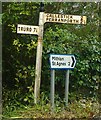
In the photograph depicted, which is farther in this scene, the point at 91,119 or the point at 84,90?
the point at 84,90

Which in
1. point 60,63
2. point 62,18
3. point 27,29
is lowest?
point 60,63

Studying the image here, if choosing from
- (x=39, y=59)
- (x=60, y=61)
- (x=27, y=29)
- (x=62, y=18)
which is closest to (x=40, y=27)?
(x=27, y=29)

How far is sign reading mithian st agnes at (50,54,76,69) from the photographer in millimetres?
4227

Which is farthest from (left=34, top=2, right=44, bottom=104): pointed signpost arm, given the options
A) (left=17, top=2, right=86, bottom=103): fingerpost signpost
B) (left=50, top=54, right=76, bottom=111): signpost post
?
(left=50, top=54, right=76, bottom=111): signpost post

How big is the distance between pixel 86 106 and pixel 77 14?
1.46m

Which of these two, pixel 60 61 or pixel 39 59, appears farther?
pixel 39 59

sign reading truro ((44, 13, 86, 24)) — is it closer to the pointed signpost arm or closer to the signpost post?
the pointed signpost arm

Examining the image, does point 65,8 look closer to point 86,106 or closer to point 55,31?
point 55,31

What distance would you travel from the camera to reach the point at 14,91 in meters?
4.61

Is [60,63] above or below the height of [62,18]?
below

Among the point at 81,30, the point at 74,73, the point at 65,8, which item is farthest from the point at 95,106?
the point at 65,8

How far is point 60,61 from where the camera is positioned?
4.25 meters

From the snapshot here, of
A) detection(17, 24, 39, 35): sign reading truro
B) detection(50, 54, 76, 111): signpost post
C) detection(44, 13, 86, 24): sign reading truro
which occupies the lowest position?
detection(50, 54, 76, 111): signpost post

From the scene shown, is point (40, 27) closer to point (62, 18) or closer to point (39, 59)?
point (62, 18)
